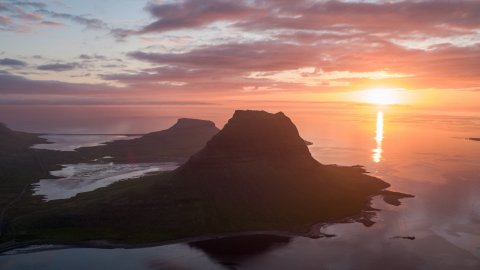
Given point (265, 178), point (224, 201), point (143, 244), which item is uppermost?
point (265, 178)

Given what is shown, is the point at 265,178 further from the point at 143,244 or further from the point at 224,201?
the point at 143,244

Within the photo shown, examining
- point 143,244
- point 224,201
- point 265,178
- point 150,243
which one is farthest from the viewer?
point 265,178

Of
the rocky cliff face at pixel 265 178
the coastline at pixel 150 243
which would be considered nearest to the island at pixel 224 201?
the rocky cliff face at pixel 265 178

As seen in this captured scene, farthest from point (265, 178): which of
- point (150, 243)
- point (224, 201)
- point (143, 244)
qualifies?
point (143, 244)

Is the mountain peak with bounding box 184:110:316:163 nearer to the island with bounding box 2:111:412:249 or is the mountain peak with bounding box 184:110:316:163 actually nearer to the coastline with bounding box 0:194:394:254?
the island with bounding box 2:111:412:249

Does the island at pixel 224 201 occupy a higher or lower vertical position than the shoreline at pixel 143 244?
higher

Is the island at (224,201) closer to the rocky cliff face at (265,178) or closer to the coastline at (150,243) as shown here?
the rocky cliff face at (265,178)

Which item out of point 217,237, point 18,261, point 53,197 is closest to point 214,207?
point 217,237

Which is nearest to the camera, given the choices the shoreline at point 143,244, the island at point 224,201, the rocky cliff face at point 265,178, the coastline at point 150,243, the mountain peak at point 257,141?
the shoreline at point 143,244
